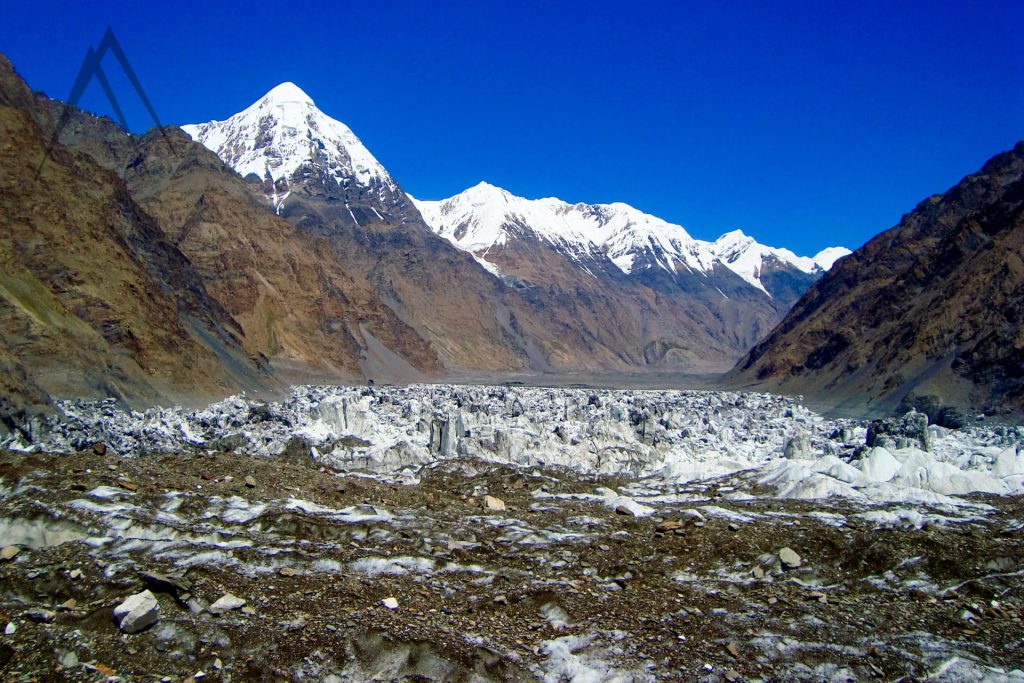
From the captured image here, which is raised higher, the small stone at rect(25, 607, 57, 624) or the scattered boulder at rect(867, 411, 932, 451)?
the scattered boulder at rect(867, 411, 932, 451)

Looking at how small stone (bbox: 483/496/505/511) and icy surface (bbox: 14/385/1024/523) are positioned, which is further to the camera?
icy surface (bbox: 14/385/1024/523)

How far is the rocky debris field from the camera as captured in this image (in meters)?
7.17

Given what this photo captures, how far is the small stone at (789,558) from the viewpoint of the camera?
1042cm

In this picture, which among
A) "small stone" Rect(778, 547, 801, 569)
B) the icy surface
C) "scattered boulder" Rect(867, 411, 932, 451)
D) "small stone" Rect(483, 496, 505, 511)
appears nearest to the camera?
"small stone" Rect(778, 547, 801, 569)

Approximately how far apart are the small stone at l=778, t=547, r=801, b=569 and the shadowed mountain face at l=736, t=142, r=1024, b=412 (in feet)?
143

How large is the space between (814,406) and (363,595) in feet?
223

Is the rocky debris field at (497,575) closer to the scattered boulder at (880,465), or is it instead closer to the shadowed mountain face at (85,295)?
the scattered boulder at (880,465)

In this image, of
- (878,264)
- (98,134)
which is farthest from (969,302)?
(98,134)

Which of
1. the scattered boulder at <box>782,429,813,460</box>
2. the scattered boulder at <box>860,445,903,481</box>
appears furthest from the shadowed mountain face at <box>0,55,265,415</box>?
the scattered boulder at <box>860,445,903,481</box>

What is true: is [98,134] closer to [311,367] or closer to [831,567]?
[311,367]

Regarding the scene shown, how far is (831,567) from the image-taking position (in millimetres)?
10430

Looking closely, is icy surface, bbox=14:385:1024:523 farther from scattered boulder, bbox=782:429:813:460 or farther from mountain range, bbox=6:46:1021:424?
mountain range, bbox=6:46:1021:424

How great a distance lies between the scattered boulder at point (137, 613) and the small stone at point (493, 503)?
7613 mm

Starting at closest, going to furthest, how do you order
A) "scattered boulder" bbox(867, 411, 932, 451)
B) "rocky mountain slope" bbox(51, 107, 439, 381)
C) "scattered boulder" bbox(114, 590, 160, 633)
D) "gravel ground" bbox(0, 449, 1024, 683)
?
"scattered boulder" bbox(114, 590, 160, 633)
"gravel ground" bbox(0, 449, 1024, 683)
"scattered boulder" bbox(867, 411, 932, 451)
"rocky mountain slope" bbox(51, 107, 439, 381)
